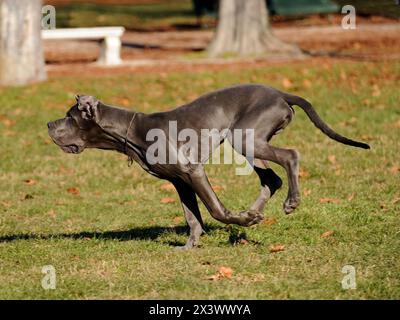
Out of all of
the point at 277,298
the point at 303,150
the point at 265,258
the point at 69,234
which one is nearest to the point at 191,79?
the point at 303,150

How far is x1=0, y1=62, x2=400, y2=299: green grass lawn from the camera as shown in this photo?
629 centimetres

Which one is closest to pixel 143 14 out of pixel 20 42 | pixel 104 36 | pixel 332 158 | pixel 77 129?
pixel 104 36

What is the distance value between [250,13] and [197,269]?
13.3 metres

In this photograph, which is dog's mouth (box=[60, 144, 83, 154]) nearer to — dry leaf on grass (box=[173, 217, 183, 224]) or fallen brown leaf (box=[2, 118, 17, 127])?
dry leaf on grass (box=[173, 217, 183, 224])

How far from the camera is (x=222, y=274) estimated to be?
6.42m

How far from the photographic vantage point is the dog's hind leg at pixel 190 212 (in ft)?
24.0

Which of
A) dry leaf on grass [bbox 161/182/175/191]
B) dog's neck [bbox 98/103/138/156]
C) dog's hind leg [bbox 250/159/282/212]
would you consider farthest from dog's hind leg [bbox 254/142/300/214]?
dry leaf on grass [bbox 161/182/175/191]

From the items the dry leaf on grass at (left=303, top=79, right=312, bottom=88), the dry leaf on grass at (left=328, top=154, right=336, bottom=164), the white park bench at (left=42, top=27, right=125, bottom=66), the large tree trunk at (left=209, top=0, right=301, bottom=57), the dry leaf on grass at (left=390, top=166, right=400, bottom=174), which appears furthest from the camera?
the large tree trunk at (left=209, top=0, right=301, bottom=57)

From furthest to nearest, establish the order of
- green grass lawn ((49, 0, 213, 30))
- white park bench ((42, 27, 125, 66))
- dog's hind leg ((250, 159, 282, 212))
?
green grass lawn ((49, 0, 213, 30)) → white park bench ((42, 27, 125, 66)) → dog's hind leg ((250, 159, 282, 212))

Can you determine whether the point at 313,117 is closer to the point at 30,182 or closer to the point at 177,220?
the point at 177,220

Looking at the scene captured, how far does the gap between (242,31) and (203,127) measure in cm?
1261

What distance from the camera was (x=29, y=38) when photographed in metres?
16.5

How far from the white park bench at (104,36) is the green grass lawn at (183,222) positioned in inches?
122

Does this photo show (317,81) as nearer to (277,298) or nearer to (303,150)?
(303,150)
